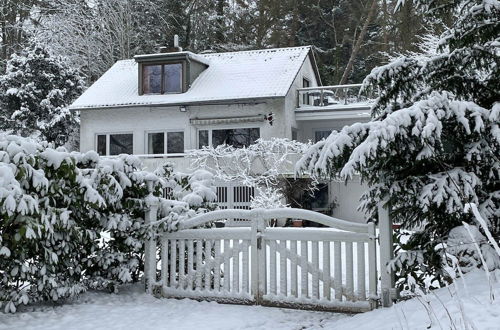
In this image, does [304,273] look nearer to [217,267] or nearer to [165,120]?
[217,267]

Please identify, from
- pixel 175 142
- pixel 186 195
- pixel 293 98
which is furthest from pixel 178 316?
pixel 293 98

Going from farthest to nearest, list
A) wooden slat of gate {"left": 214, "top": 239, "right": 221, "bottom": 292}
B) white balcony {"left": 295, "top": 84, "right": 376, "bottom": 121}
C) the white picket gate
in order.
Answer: white balcony {"left": 295, "top": 84, "right": 376, "bottom": 121} < wooden slat of gate {"left": 214, "top": 239, "right": 221, "bottom": 292} < the white picket gate

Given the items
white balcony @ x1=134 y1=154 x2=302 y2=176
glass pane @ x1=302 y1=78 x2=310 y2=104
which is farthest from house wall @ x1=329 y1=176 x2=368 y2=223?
glass pane @ x1=302 y1=78 x2=310 y2=104

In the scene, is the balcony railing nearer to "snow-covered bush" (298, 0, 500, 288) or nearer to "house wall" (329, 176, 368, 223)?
"house wall" (329, 176, 368, 223)

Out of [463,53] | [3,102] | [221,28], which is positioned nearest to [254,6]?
[221,28]

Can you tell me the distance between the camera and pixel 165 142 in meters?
21.1

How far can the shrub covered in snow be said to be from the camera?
18.2 ft

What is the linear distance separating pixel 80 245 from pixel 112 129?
15.3 m

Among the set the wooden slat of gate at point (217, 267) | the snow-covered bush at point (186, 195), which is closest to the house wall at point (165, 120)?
the snow-covered bush at point (186, 195)

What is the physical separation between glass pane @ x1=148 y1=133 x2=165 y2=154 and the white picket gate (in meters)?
14.3

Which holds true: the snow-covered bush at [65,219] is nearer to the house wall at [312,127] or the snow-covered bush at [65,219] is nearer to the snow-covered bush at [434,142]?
the snow-covered bush at [434,142]

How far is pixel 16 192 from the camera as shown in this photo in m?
5.31

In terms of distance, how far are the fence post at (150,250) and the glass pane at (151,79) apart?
48.2ft

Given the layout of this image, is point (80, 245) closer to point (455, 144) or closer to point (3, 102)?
point (455, 144)
